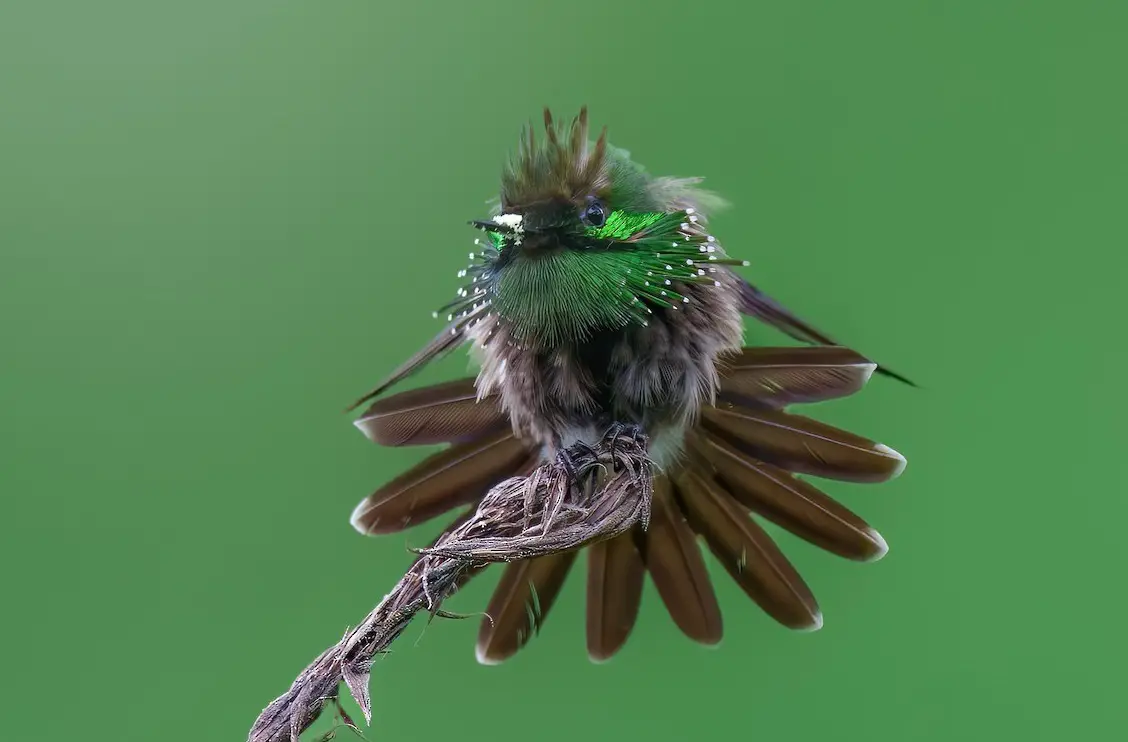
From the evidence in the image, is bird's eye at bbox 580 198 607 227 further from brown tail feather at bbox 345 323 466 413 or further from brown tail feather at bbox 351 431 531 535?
brown tail feather at bbox 351 431 531 535

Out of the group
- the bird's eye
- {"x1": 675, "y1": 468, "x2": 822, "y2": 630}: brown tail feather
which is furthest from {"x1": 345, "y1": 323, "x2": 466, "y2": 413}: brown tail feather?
{"x1": 675, "y1": 468, "x2": 822, "y2": 630}: brown tail feather

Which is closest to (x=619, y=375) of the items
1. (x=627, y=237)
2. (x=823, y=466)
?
(x=627, y=237)

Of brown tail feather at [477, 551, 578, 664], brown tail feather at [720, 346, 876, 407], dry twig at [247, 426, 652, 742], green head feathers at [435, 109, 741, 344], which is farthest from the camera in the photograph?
brown tail feather at [477, 551, 578, 664]

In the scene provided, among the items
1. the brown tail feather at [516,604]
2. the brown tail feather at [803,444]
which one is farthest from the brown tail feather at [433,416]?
the brown tail feather at [803,444]

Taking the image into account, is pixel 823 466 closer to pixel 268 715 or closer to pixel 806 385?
pixel 806 385

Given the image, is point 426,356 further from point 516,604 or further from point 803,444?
point 803,444

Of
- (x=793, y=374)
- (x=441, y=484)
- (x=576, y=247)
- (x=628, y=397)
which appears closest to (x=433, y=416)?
(x=441, y=484)

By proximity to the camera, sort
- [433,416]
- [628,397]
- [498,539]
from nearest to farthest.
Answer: [498,539] → [628,397] → [433,416]
